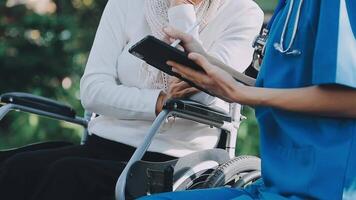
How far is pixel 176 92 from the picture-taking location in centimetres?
304

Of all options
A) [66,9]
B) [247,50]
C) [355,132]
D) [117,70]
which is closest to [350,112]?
[355,132]

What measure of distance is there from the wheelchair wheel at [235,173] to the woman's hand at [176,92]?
0.94 ft

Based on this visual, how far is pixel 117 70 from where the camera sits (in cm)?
324

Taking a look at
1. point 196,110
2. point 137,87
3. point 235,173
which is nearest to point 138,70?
point 137,87

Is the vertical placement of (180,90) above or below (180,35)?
below

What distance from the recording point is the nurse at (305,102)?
7.00 ft

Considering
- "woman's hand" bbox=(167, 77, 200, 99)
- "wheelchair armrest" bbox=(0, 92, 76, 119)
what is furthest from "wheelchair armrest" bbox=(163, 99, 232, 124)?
"wheelchair armrest" bbox=(0, 92, 76, 119)

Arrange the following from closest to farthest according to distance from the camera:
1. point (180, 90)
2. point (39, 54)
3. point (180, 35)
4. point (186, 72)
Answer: point (186, 72), point (180, 35), point (180, 90), point (39, 54)

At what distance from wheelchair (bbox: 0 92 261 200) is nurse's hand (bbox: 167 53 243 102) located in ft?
1.13

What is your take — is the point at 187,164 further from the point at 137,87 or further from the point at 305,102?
the point at 305,102

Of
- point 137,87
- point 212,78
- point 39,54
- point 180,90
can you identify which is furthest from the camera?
point 39,54

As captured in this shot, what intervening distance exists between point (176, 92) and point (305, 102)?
92cm

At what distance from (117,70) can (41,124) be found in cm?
323

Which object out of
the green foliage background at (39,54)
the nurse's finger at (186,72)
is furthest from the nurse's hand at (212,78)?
the green foliage background at (39,54)
